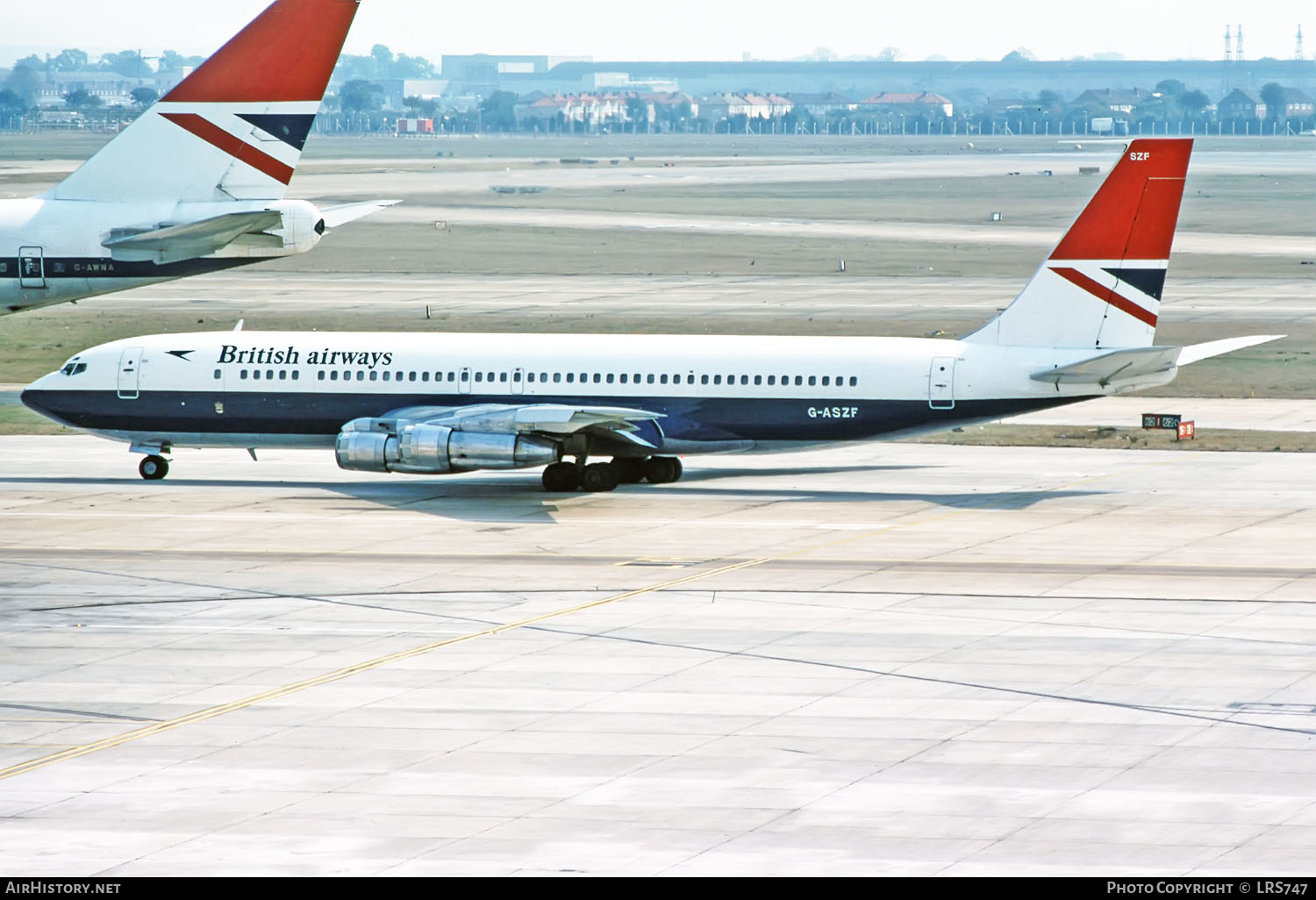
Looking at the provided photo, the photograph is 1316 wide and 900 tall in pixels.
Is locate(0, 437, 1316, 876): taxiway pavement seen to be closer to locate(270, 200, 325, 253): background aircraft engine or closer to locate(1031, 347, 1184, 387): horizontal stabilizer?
locate(1031, 347, 1184, 387): horizontal stabilizer

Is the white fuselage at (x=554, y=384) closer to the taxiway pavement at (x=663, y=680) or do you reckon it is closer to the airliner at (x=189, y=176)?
the taxiway pavement at (x=663, y=680)

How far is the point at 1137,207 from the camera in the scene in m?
50.4

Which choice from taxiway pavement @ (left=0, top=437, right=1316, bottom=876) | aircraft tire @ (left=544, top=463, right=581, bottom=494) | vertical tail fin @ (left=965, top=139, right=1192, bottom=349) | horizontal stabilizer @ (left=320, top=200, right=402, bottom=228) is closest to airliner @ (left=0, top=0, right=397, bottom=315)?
horizontal stabilizer @ (left=320, top=200, right=402, bottom=228)

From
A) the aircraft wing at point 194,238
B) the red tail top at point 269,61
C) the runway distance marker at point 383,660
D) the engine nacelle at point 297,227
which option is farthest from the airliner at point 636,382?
the red tail top at point 269,61

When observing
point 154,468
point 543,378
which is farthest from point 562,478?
point 154,468

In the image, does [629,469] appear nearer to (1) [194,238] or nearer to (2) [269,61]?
(1) [194,238]

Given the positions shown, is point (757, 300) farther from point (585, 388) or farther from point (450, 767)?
point (450, 767)

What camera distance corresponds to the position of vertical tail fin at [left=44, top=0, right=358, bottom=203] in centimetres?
4416

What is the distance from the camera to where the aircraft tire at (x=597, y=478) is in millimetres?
53562

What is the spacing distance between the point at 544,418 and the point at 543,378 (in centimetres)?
353

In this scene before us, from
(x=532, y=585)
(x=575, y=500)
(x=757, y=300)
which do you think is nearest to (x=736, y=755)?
(x=532, y=585)

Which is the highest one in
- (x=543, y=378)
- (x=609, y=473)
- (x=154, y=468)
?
(x=543, y=378)

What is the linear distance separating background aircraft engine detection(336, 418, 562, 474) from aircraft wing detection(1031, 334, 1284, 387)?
13.5 metres
